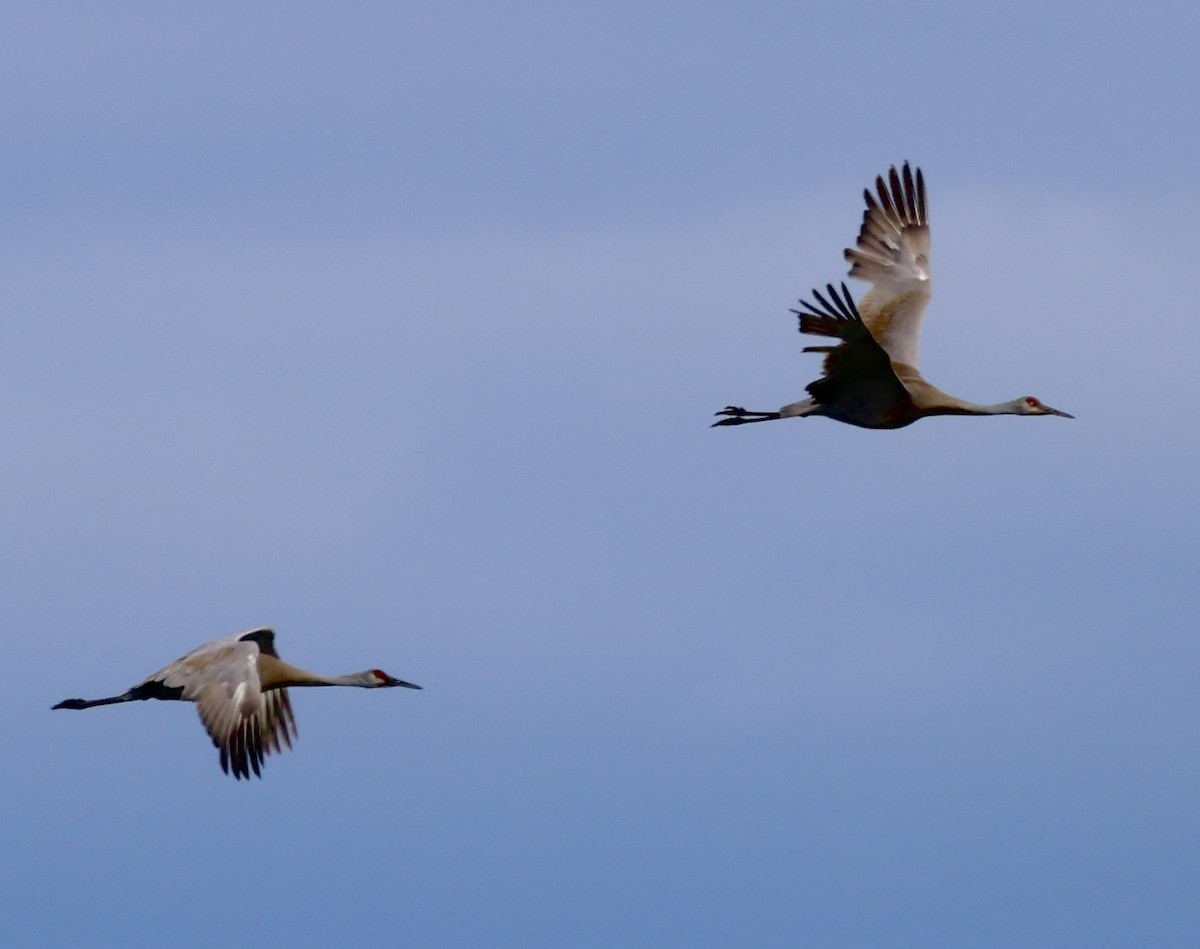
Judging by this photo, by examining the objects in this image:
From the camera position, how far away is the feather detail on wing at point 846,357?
16203mm

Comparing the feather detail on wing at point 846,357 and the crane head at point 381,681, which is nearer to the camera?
the feather detail on wing at point 846,357

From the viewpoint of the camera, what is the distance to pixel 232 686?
17.0 meters

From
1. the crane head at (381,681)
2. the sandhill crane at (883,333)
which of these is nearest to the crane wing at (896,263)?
the sandhill crane at (883,333)

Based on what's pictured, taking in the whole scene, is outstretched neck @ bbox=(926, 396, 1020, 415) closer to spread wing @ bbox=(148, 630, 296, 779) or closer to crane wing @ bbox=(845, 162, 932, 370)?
crane wing @ bbox=(845, 162, 932, 370)

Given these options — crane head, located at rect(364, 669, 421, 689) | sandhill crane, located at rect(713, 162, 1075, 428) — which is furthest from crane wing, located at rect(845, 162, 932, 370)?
crane head, located at rect(364, 669, 421, 689)

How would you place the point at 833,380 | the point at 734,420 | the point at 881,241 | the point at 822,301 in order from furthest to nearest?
the point at 881,241 → the point at 734,420 → the point at 833,380 → the point at 822,301

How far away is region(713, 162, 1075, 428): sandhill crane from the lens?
1662cm

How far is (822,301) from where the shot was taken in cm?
1619

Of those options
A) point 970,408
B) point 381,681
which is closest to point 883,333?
point 970,408

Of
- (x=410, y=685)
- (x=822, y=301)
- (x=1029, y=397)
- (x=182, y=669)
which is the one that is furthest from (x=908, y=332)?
(x=182, y=669)

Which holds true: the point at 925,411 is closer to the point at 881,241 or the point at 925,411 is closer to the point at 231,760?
the point at 881,241

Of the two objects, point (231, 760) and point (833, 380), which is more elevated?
point (833, 380)

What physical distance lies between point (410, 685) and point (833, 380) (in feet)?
15.6

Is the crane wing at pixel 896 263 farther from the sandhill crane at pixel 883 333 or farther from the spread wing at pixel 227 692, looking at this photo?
the spread wing at pixel 227 692
